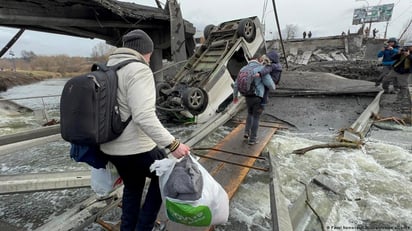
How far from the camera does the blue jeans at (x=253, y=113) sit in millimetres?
4142

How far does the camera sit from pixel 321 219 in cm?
248

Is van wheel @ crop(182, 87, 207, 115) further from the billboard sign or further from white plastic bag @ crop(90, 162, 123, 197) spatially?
the billboard sign

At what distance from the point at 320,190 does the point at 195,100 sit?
365cm

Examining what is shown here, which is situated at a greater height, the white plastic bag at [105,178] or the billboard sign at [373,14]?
the billboard sign at [373,14]

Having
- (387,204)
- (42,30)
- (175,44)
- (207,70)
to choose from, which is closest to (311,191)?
(387,204)

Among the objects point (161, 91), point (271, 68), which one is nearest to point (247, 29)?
point (161, 91)

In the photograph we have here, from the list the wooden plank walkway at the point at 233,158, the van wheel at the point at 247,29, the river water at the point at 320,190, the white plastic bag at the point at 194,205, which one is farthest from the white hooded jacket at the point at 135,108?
the van wheel at the point at 247,29

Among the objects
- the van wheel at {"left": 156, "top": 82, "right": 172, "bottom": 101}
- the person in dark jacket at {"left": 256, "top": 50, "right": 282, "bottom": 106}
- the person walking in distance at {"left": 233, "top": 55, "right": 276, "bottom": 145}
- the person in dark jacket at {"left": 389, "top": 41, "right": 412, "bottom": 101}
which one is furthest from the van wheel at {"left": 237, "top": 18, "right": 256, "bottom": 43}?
the person in dark jacket at {"left": 389, "top": 41, "right": 412, "bottom": 101}

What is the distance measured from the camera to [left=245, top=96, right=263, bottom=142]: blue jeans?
4.14 metres

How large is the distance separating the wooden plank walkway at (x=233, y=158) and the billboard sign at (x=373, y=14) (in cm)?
4684

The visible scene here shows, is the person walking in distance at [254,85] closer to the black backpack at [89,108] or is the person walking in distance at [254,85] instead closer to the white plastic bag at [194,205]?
the white plastic bag at [194,205]

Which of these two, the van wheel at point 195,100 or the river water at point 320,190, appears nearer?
the river water at point 320,190

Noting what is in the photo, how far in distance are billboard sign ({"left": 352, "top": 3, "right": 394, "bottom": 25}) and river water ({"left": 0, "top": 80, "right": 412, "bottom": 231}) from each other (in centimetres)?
4667

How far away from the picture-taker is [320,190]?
10.0ft
